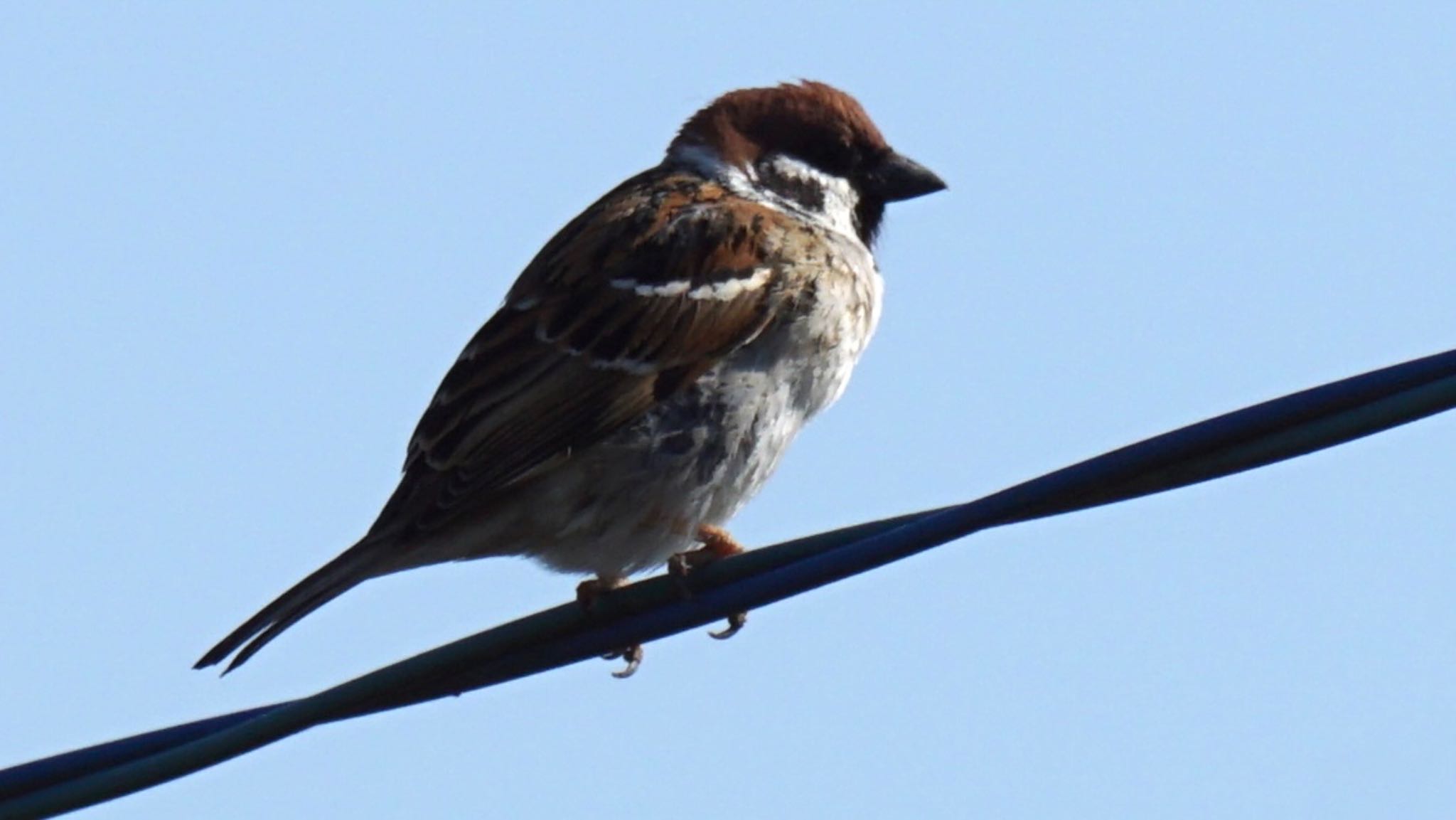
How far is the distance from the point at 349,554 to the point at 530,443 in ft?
1.68

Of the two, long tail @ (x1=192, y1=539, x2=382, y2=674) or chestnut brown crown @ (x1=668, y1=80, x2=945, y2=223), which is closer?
long tail @ (x1=192, y1=539, x2=382, y2=674)

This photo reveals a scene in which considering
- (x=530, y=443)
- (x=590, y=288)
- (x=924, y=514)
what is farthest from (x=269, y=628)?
(x=924, y=514)

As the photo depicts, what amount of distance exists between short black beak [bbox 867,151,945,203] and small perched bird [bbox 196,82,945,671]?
0.34 metres

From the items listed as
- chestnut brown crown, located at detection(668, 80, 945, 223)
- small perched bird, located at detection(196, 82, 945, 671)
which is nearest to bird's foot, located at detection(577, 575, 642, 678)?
small perched bird, located at detection(196, 82, 945, 671)

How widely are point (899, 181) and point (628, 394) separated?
4.47 feet

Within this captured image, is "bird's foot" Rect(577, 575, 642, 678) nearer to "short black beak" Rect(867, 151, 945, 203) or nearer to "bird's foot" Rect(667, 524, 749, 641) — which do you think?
"bird's foot" Rect(667, 524, 749, 641)

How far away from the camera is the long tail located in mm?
4648

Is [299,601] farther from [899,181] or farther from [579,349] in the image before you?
[899,181]

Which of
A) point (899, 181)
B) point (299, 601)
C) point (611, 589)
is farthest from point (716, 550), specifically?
point (899, 181)

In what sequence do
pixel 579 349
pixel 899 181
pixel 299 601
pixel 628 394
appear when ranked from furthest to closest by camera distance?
1. pixel 899 181
2. pixel 579 349
3. pixel 628 394
4. pixel 299 601

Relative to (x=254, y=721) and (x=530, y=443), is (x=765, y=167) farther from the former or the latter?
(x=254, y=721)

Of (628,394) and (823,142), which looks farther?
(823,142)

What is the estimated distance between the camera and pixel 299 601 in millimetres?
4773

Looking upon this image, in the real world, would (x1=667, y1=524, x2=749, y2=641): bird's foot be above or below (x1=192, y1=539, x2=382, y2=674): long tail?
above
